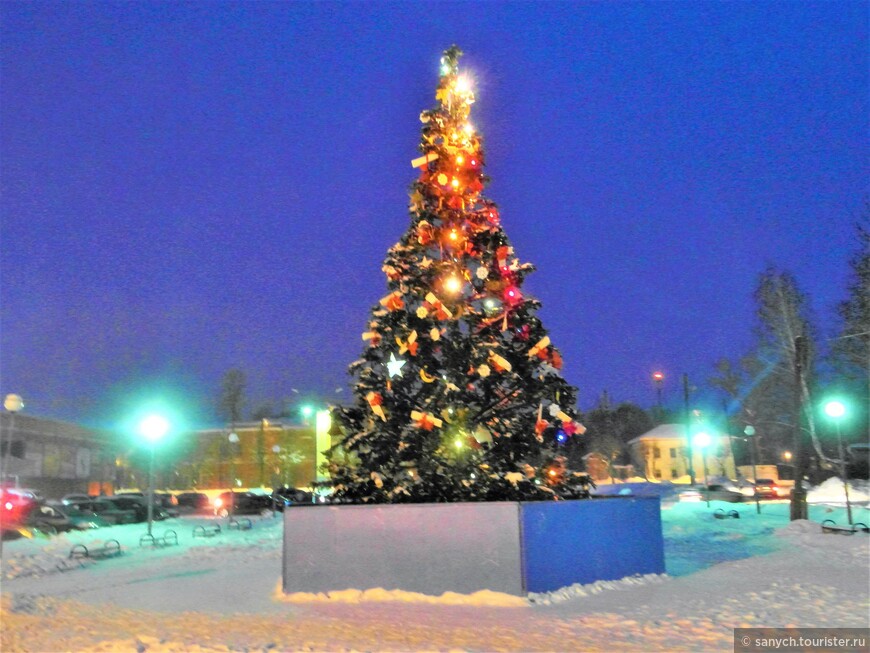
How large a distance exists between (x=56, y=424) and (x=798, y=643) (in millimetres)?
64007

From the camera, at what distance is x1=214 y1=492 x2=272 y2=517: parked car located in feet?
116

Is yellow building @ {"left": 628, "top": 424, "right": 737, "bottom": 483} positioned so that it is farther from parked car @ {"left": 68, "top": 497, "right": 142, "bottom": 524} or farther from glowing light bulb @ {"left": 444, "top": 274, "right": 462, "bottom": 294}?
glowing light bulb @ {"left": 444, "top": 274, "right": 462, "bottom": 294}

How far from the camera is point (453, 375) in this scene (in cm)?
1188

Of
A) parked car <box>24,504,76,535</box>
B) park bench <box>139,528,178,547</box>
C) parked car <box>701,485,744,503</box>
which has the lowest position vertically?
parked car <box>701,485,744,503</box>

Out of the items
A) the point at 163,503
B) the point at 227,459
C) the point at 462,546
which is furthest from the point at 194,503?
the point at 462,546

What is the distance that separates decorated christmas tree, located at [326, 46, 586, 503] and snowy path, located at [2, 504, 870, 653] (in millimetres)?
1856

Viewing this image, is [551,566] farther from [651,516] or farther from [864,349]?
[864,349]

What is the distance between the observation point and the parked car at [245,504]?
35.2m

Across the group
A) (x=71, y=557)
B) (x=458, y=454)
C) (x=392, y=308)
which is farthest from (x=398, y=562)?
(x=71, y=557)

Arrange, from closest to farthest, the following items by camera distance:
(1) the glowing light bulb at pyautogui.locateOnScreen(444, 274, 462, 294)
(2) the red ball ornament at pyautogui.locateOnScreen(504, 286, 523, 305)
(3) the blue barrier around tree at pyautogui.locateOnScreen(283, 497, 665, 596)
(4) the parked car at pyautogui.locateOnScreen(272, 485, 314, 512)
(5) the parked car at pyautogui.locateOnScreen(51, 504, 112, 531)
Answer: (3) the blue barrier around tree at pyautogui.locateOnScreen(283, 497, 665, 596), (2) the red ball ornament at pyautogui.locateOnScreen(504, 286, 523, 305), (1) the glowing light bulb at pyautogui.locateOnScreen(444, 274, 462, 294), (5) the parked car at pyautogui.locateOnScreen(51, 504, 112, 531), (4) the parked car at pyautogui.locateOnScreen(272, 485, 314, 512)

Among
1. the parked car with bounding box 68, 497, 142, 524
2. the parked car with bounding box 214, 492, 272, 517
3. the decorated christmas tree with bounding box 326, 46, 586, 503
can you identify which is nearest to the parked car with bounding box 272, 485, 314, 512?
the parked car with bounding box 214, 492, 272, 517

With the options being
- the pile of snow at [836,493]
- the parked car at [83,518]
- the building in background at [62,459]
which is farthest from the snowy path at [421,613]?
the building in background at [62,459]

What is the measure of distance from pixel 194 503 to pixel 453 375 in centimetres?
3364

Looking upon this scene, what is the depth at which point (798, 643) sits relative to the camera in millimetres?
7238
